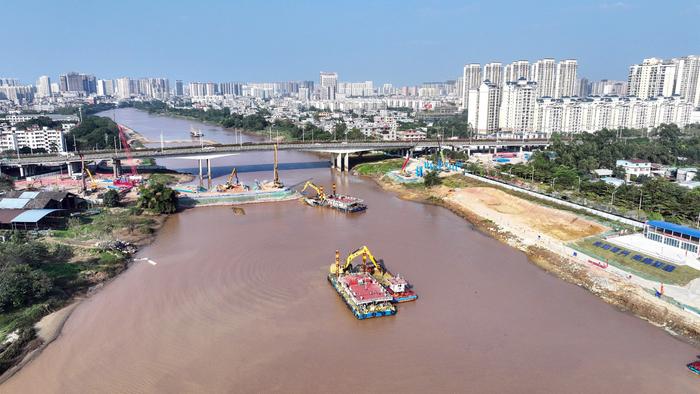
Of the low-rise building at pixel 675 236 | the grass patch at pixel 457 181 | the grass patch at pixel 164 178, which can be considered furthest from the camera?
the grass patch at pixel 164 178

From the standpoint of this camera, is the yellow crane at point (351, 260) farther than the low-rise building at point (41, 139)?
No

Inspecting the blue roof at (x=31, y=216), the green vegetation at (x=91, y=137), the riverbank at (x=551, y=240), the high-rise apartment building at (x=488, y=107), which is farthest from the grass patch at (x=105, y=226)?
the high-rise apartment building at (x=488, y=107)

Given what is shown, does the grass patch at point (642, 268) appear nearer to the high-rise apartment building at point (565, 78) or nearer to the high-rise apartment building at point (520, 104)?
the high-rise apartment building at point (520, 104)

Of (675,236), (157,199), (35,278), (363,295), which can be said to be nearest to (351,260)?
(363,295)

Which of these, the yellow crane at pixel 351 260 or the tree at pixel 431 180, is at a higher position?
the tree at pixel 431 180

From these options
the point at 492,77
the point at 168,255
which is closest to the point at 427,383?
the point at 168,255

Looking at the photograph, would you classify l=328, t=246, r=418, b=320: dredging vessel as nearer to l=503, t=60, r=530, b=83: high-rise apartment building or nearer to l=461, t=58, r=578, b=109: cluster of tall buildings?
l=461, t=58, r=578, b=109: cluster of tall buildings

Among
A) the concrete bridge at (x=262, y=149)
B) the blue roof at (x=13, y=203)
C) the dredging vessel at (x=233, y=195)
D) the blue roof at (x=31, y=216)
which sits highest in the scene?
the concrete bridge at (x=262, y=149)
